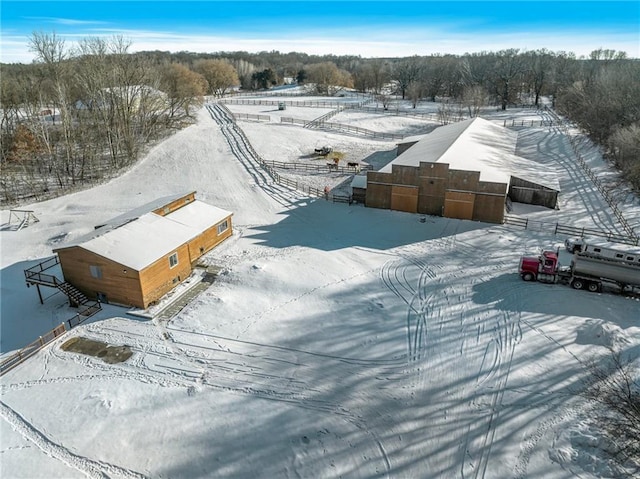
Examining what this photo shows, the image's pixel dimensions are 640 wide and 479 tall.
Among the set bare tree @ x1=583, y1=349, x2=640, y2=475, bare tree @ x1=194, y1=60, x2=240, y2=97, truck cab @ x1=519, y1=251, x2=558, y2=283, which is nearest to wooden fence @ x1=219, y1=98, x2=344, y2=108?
bare tree @ x1=194, y1=60, x2=240, y2=97

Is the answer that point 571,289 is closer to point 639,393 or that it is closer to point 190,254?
point 639,393

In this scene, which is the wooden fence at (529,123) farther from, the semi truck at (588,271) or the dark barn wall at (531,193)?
the semi truck at (588,271)

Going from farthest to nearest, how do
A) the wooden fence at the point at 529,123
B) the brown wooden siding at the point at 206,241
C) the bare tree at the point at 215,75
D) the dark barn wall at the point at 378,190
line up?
1. the bare tree at the point at 215,75
2. the wooden fence at the point at 529,123
3. the dark barn wall at the point at 378,190
4. the brown wooden siding at the point at 206,241

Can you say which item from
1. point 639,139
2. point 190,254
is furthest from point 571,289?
point 639,139

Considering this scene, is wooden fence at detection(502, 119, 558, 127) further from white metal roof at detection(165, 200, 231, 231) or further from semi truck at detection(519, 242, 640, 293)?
white metal roof at detection(165, 200, 231, 231)

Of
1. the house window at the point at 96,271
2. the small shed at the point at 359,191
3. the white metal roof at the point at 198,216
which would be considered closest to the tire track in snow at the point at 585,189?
the small shed at the point at 359,191

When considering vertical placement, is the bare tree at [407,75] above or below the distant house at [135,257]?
above

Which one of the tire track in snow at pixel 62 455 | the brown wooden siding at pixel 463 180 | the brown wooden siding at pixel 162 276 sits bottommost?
the tire track in snow at pixel 62 455
